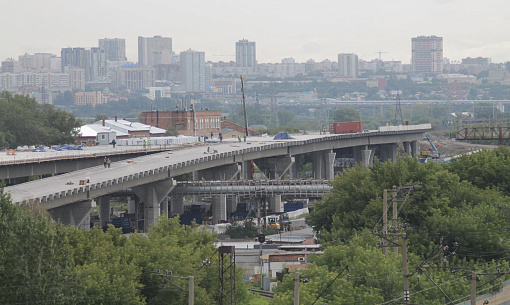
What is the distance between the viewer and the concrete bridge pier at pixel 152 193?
104 metres

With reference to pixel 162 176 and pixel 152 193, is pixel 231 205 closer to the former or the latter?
pixel 152 193

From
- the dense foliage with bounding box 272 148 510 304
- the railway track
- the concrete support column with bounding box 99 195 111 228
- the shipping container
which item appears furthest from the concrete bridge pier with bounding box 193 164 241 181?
the railway track

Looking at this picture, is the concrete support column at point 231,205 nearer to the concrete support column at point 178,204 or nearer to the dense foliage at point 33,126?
the concrete support column at point 178,204

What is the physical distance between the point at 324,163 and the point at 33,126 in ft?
161

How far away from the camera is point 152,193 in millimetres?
104562

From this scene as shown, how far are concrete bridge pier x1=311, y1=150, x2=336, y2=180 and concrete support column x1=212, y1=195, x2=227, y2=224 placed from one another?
4810cm

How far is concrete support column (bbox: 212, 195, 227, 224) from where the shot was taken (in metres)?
115

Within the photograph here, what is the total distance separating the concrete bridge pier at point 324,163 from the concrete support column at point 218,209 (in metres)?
48.1

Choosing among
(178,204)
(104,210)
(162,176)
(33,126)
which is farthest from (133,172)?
(33,126)

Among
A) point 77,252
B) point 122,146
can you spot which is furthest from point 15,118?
point 77,252

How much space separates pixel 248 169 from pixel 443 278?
365 ft

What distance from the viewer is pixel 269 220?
356ft

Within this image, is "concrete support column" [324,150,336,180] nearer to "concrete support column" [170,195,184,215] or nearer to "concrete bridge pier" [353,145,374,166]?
"concrete bridge pier" [353,145,374,166]

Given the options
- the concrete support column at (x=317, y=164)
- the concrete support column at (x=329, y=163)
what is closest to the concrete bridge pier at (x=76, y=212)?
the concrete support column at (x=329, y=163)
